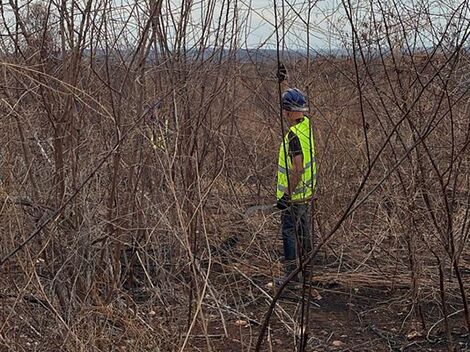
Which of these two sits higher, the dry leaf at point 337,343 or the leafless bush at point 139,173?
the leafless bush at point 139,173

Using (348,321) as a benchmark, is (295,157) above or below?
above

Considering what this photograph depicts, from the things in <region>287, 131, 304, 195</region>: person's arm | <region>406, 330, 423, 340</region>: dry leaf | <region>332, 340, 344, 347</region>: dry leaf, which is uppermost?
<region>287, 131, 304, 195</region>: person's arm

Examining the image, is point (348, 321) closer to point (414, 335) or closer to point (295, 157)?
point (414, 335)

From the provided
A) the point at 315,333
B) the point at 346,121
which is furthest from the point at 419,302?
the point at 346,121

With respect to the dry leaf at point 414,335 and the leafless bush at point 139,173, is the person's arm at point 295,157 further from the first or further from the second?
the dry leaf at point 414,335

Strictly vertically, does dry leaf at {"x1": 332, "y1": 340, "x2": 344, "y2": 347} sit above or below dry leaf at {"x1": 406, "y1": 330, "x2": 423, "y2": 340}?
below

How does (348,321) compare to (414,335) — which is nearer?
(414,335)

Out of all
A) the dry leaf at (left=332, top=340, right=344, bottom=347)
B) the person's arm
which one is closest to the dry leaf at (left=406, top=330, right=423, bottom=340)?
the dry leaf at (left=332, top=340, right=344, bottom=347)

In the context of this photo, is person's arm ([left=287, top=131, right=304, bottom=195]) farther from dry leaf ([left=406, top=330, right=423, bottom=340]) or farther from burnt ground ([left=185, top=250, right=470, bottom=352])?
dry leaf ([left=406, top=330, right=423, bottom=340])

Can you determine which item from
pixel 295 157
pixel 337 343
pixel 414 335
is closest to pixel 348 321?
pixel 337 343

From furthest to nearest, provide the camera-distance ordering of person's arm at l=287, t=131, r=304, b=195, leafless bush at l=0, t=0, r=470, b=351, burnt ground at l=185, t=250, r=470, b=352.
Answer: person's arm at l=287, t=131, r=304, b=195
burnt ground at l=185, t=250, r=470, b=352
leafless bush at l=0, t=0, r=470, b=351

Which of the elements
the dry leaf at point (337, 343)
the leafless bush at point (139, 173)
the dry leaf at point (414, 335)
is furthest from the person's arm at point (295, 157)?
the dry leaf at point (414, 335)

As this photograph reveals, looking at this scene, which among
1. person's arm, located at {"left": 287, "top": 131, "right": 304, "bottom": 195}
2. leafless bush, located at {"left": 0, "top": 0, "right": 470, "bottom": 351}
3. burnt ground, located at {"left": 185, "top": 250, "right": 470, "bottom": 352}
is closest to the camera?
leafless bush, located at {"left": 0, "top": 0, "right": 470, "bottom": 351}

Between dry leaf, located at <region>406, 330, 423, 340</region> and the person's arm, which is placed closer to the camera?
dry leaf, located at <region>406, 330, 423, 340</region>
